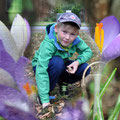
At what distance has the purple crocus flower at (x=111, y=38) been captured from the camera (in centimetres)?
158

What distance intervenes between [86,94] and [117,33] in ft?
1.71

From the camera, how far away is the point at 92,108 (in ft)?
5.45

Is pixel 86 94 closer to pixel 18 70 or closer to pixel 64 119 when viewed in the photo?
pixel 64 119

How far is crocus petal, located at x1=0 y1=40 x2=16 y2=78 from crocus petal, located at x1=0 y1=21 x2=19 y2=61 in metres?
0.03

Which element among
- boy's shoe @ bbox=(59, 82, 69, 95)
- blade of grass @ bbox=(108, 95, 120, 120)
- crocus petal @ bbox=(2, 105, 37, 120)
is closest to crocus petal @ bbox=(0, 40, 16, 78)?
crocus petal @ bbox=(2, 105, 37, 120)

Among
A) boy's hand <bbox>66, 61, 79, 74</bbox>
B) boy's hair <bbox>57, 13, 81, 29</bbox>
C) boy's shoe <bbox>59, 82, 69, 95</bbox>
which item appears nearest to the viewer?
boy's hair <bbox>57, 13, 81, 29</bbox>

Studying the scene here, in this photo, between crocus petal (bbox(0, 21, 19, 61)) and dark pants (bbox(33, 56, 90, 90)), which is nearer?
crocus petal (bbox(0, 21, 19, 61))

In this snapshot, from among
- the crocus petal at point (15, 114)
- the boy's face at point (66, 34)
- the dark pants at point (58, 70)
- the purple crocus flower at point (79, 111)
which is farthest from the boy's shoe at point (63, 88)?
the boy's face at point (66, 34)

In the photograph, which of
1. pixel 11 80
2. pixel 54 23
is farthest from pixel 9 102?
pixel 54 23

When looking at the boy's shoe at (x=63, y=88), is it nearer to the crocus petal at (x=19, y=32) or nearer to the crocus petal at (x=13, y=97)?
the crocus petal at (x=13, y=97)

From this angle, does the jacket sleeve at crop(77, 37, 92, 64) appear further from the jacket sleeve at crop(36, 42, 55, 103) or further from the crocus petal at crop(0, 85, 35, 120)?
the crocus petal at crop(0, 85, 35, 120)

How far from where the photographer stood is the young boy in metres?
1.58

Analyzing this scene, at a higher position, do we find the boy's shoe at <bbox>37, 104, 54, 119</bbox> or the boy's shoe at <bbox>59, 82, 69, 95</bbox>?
the boy's shoe at <bbox>59, 82, 69, 95</bbox>

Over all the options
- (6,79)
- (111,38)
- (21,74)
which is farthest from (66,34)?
(6,79)
